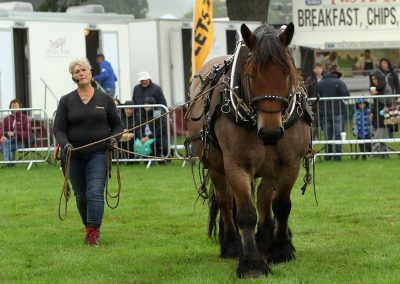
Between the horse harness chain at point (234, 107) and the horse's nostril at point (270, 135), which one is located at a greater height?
the horse harness chain at point (234, 107)

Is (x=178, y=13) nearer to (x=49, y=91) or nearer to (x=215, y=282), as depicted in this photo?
(x=49, y=91)

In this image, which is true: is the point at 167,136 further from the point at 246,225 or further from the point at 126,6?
the point at 126,6

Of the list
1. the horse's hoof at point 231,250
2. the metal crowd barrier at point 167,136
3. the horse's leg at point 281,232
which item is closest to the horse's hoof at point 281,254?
the horse's leg at point 281,232

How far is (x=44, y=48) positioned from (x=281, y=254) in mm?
16230

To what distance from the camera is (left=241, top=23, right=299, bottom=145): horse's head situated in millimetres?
8133

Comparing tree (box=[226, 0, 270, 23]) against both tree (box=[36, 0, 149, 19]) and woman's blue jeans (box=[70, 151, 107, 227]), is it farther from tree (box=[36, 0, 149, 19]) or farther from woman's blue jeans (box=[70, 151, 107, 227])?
woman's blue jeans (box=[70, 151, 107, 227])

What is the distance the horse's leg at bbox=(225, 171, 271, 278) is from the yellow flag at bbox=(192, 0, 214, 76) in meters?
12.8

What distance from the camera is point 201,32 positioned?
72.2 feet

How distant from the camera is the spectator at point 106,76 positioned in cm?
2486

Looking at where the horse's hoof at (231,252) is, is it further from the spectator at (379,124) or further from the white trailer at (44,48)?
the white trailer at (44,48)

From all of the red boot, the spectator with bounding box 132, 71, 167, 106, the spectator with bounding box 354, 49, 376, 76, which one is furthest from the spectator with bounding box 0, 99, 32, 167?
the spectator with bounding box 354, 49, 376, 76

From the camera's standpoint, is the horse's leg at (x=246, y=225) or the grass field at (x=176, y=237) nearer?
the horse's leg at (x=246, y=225)

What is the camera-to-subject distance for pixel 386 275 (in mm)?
8328

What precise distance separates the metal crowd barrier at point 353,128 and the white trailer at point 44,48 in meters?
7.04
